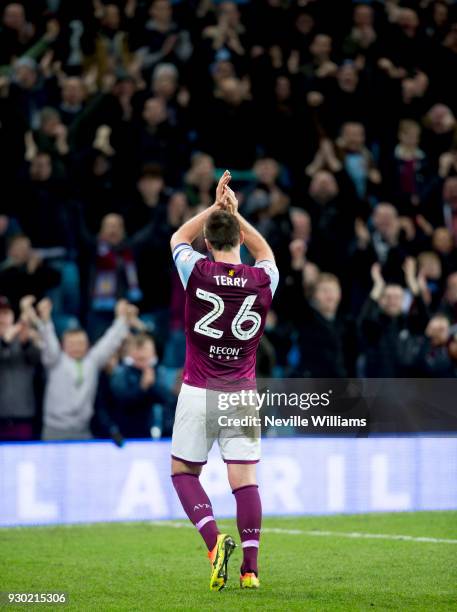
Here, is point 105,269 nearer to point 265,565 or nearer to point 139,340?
point 139,340

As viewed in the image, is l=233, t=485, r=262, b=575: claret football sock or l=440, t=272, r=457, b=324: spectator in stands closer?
l=233, t=485, r=262, b=575: claret football sock

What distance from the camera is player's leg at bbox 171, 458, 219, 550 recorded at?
24.5 ft

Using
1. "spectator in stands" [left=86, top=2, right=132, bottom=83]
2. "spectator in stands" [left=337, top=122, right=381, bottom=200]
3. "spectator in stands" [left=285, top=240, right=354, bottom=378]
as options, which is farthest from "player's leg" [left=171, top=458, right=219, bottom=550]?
"spectator in stands" [left=86, top=2, right=132, bottom=83]

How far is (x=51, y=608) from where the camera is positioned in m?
6.86

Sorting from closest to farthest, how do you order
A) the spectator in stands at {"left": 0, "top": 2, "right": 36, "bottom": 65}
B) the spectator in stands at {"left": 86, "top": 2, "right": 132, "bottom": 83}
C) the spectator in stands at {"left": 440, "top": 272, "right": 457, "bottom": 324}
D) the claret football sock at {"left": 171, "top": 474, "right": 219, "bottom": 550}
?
the claret football sock at {"left": 171, "top": 474, "right": 219, "bottom": 550} → the spectator in stands at {"left": 440, "top": 272, "right": 457, "bottom": 324} → the spectator in stands at {"left": 0, "top": 2, "right": 36, "bottom": 65} → the spectator in stands at {"left": 86, "top": 2, "right": 132, "bottom": 83}

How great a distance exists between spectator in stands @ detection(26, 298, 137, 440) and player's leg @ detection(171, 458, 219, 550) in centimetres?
454

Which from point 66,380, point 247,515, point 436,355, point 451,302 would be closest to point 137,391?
point 66,380

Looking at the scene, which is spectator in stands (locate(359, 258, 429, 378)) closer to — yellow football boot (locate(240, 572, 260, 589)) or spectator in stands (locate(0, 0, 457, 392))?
spectator in stands (locate(0, 0, 457, 392))

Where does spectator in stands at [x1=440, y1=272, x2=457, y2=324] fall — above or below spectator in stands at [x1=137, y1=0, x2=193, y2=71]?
below

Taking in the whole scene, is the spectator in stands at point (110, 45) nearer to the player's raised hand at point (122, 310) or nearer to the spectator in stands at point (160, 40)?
the spectator in stands at point (160, 40)

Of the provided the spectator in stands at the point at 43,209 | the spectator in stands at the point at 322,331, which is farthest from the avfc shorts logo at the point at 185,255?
the spectator in stands at the point at 43,209

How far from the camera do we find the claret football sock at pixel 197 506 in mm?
7473

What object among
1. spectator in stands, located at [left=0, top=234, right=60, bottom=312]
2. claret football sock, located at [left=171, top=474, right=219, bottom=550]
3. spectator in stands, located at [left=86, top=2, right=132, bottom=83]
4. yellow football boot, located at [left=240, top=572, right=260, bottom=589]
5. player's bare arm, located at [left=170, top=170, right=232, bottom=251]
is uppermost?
spectator in stands, located at [left=86, top=2, right=132, bottom=83]

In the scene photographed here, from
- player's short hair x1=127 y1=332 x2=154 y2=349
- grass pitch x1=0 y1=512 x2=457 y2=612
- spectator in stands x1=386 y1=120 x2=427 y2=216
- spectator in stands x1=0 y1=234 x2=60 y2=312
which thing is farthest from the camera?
spectator in stands x1=386 y1=120 x2=427 y2=216
